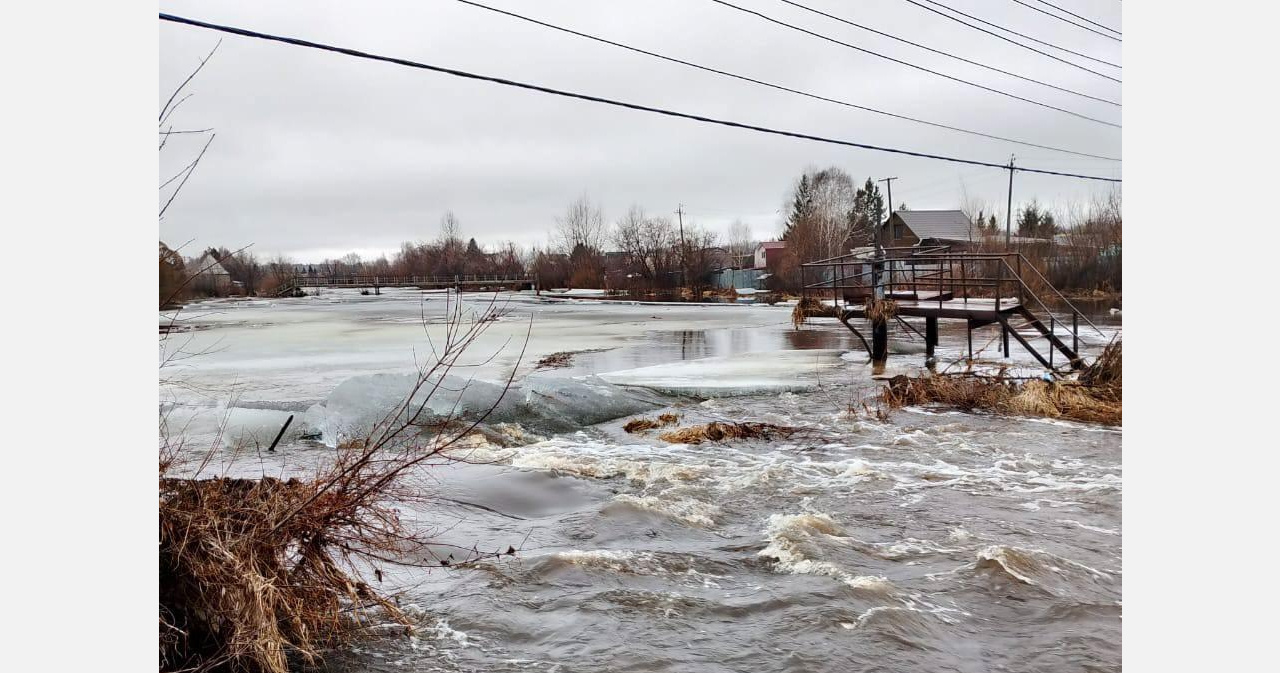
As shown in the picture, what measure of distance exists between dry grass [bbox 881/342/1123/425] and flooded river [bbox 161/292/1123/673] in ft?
2.05

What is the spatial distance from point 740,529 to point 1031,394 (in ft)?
28.8

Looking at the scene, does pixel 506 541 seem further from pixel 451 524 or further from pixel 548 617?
pixel 548 617

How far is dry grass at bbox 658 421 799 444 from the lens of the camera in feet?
41.6

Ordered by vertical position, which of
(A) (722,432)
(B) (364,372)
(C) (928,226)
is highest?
(C) (928,226)

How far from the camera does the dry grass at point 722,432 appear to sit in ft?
41.6

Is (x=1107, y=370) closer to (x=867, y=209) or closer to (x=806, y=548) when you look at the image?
(x=806, y=548)

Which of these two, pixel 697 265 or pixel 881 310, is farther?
pixel 697 265

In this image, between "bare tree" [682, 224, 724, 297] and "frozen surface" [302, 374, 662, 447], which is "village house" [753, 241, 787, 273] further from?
"frozen surface" [302, 374, 662, 447]

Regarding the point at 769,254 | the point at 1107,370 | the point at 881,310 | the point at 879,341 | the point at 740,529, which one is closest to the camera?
the point at 740,529

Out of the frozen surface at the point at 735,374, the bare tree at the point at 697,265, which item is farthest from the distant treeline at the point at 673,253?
the frozen surface at the point at 735,374

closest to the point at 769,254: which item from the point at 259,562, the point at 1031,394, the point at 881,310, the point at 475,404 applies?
the point at 881,310

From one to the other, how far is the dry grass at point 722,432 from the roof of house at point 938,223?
6409 cm

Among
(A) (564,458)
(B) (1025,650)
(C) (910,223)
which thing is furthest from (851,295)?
(C) (910,223)

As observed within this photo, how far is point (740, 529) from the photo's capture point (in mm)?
8453
